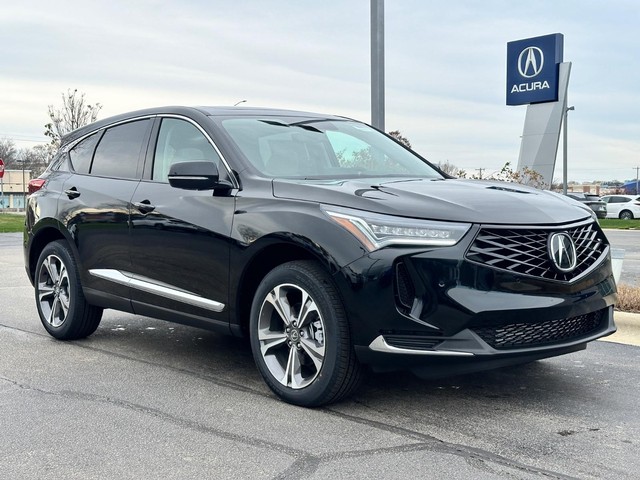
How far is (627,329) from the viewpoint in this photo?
264 inches

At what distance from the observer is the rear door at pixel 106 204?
19.0 ft

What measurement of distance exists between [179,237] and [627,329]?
3826 mm

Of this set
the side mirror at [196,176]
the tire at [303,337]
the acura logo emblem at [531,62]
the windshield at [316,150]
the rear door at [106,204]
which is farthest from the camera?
the acura logo emblem at [531,62]

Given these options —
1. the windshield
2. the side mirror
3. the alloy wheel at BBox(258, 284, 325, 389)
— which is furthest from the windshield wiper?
the alloy wheel at BBox(258, 284, 325, 389)

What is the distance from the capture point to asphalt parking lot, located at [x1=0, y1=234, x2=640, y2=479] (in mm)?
3590

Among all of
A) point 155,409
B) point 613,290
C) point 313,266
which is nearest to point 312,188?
point 313,266

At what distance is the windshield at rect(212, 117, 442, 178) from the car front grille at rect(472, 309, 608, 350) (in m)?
1.54

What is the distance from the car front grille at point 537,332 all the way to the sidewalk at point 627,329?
214 centimetres

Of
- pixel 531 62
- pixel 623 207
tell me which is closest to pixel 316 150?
pixel 531 62

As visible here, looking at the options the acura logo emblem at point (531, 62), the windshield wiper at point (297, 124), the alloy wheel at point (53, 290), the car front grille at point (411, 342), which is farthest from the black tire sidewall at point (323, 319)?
the acura logo emblem at point (531, 62)

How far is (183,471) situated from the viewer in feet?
11.6

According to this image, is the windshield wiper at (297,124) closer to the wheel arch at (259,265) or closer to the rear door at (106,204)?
the rear door at (106,204)

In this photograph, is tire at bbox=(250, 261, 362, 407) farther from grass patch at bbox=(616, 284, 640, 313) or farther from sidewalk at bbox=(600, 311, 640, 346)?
grass patch at bbox=(616, 284, 640, 313)

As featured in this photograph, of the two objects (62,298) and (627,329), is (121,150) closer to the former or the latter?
(62,298)
